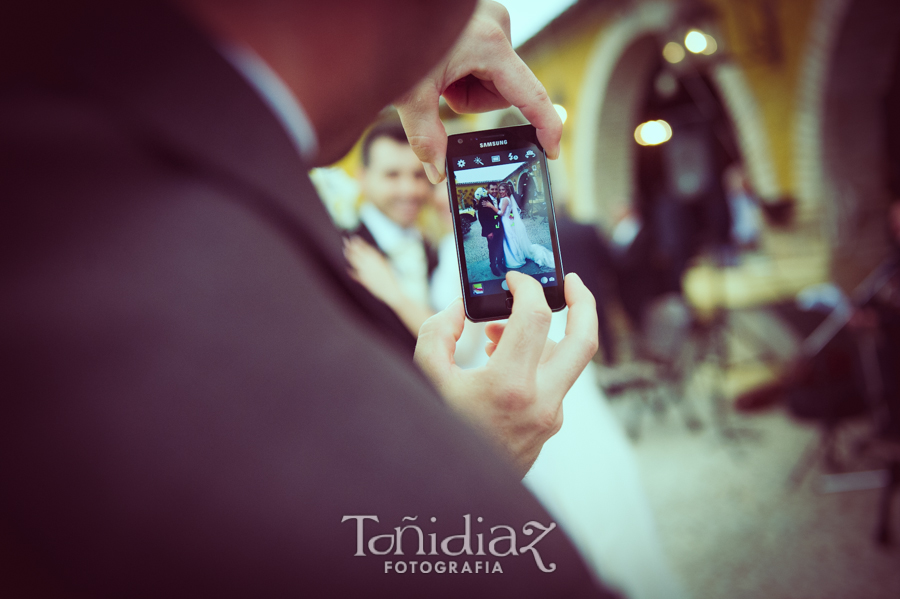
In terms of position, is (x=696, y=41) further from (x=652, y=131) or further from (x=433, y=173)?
(x=433, y=173)

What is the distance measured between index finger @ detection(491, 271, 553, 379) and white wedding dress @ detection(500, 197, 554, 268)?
0.06 m

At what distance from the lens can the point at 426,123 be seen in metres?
0.42

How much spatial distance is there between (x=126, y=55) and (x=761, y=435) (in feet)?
10.8

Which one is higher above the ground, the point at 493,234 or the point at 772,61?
the point at 772,61

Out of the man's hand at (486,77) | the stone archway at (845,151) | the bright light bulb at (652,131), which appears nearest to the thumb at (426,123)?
the man's hand at (486,77)

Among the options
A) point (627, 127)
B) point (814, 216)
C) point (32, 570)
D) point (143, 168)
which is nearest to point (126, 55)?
point (143, 168)

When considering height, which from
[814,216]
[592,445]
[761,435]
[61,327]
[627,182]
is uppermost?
[627,182]

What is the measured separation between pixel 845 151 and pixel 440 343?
14.0 ft

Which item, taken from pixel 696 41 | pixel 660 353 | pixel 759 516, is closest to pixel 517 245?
pixel 660 353

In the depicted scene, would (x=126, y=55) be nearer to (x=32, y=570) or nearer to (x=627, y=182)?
(x=32, y=570)

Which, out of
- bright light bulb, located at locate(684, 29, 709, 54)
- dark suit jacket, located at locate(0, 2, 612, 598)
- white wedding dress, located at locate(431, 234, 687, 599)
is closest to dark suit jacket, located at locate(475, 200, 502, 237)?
white wedding dress, located at locate(431, 234, 687, 599)

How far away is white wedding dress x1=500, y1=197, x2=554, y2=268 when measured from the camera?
15.7 inches

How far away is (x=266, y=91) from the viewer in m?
0.20

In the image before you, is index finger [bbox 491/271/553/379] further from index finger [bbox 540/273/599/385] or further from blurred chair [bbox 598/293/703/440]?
blurred chair [bbox 598/293/703/440]
